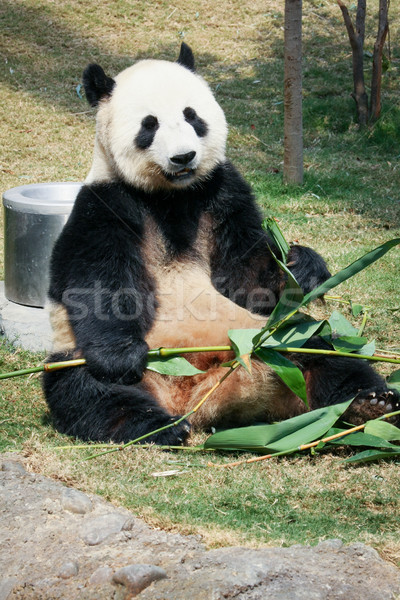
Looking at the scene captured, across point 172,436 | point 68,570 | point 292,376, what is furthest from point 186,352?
point 68,570

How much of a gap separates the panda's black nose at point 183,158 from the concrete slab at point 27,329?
1600 mm

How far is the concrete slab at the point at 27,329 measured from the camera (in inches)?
178

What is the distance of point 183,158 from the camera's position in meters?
3.27

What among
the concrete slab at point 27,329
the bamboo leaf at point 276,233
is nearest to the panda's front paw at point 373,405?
the bamboo leaf at point 276,233

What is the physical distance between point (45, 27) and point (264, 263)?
886 centimetres

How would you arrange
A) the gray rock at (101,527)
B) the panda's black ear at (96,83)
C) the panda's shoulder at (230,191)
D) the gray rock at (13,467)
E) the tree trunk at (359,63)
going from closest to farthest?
the gray rock at (101,527) → the gray rock at (13,467) → the panda's black ear at (96,83) → the panda's shoulder at (230,191) → the tree trunk at (359,63)

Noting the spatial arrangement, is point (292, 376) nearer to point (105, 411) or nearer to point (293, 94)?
point (105, 411)

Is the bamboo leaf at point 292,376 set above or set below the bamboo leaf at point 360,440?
above

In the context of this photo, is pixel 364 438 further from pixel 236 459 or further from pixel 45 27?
pixel 45 27

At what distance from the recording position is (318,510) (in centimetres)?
259

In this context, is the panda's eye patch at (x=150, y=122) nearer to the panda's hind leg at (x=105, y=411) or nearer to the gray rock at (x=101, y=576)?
the panda's hind leg at (x=105, y=411)

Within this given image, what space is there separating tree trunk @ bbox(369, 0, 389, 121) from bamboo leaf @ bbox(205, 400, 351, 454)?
20.9 feet

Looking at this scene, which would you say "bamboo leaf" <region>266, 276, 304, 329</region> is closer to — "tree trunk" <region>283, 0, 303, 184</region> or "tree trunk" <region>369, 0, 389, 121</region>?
"tree trunk" <region>283, 0, 303, 184</region>

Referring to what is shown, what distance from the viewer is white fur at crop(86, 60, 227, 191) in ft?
10.9
